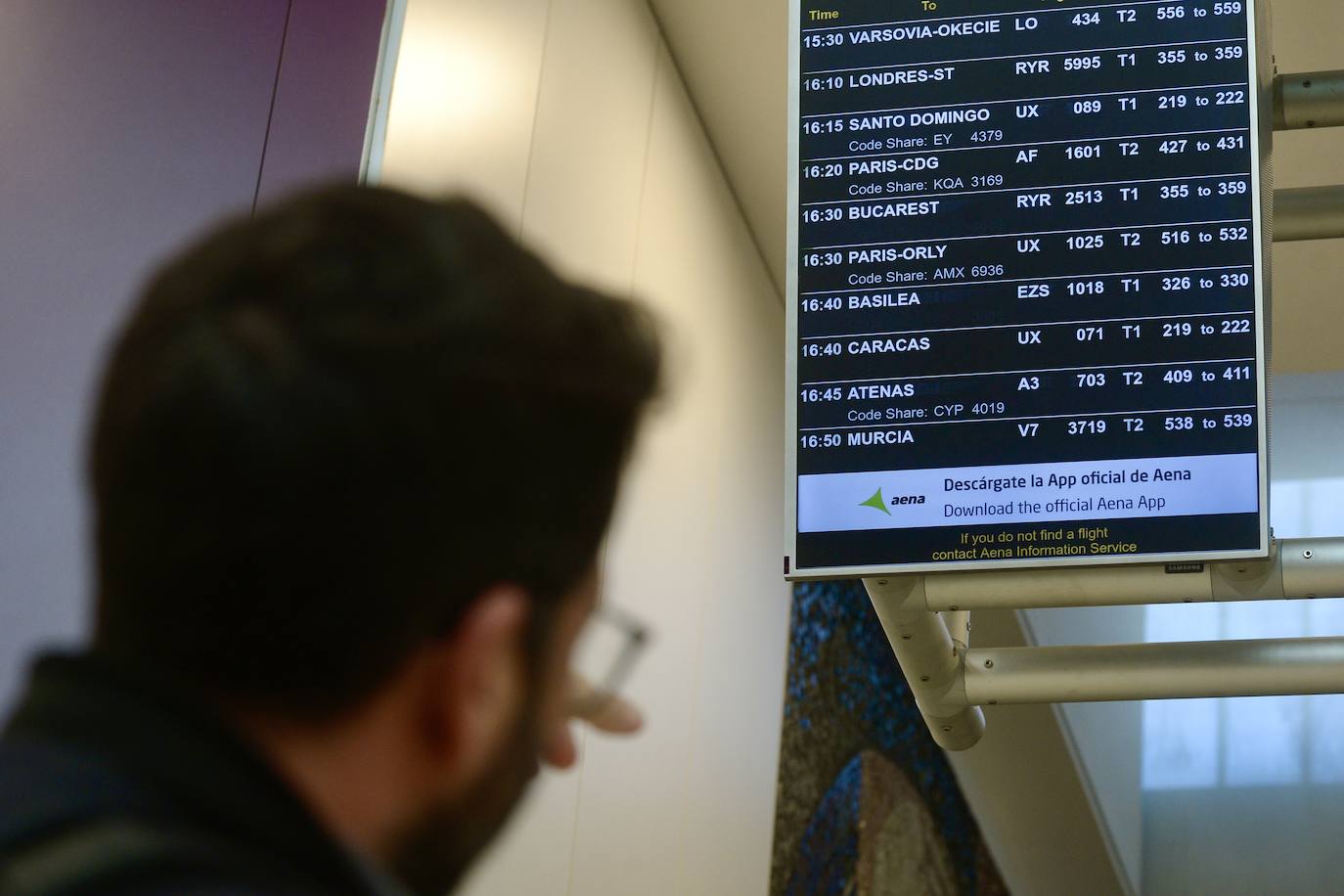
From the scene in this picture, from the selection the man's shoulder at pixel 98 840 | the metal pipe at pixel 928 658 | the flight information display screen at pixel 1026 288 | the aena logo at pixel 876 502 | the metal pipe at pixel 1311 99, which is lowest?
the man's shoulder at pixel 98 840

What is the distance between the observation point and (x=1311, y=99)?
105 inches

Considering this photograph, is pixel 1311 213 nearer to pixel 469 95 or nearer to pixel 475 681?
pixel 469 95

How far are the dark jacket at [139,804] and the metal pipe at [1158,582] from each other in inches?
74.5

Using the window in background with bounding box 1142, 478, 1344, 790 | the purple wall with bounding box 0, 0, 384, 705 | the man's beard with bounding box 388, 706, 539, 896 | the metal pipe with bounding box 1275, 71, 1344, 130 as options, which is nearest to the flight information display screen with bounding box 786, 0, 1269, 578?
the metal pipe with bounding box 1275, 71, 1344, 130

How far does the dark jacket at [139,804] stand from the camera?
578 mm

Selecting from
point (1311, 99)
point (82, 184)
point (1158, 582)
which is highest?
point (1311, 99)

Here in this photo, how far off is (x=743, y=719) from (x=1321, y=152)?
2750 millimetres

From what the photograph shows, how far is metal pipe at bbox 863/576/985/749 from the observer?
2.55m

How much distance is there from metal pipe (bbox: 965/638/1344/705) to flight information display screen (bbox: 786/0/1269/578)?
0.46 metres

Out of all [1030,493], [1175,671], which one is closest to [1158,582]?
[1030,493]

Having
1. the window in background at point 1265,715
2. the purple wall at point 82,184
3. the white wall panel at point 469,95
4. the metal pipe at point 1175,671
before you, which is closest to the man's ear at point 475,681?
the purple wall at point 82,184

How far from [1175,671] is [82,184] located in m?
1.92

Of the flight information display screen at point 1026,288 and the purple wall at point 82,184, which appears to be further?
the flight information display screen at point 1026,288

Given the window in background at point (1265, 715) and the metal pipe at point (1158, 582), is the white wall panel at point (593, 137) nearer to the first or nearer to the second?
the metal pipe at point (1158, 582)
